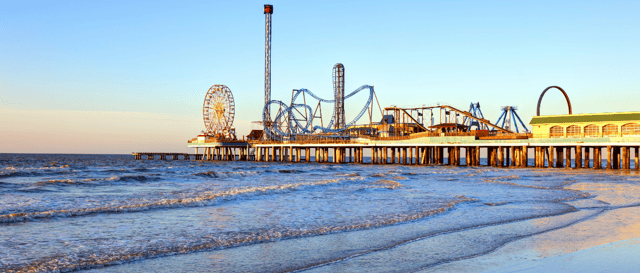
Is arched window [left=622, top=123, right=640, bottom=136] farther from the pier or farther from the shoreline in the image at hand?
the shoreline

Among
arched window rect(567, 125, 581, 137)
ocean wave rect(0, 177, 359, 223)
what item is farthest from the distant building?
ocean wave rect(0, 177, 359, 223)

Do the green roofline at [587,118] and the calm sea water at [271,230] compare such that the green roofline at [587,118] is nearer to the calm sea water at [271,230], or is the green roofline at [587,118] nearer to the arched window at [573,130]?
the arched window at [573,130]

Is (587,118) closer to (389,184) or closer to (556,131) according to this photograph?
(556,131)

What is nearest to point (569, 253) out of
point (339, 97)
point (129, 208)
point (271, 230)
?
point (271, 230)

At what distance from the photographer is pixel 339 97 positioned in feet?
298

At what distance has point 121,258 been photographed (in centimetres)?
847

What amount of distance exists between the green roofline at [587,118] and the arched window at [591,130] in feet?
1.88

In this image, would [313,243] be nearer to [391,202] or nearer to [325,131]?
[391,202]

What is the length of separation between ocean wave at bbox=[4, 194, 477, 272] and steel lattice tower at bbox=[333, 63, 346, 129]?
7724 cm

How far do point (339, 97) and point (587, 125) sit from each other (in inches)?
1872

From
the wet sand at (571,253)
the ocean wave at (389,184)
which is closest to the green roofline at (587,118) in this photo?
the ocean wave at (389,184)

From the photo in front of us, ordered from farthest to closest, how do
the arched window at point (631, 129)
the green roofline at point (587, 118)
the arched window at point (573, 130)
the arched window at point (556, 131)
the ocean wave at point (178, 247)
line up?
1. the arched window at point (556, 131)
2. the arched window at point (573, 130)
3. the green roofline at point (587, 118)
4. the arched window at point (631, 129)
5. the ocean wave at point (178, 247)

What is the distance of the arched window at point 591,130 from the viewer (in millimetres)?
48594

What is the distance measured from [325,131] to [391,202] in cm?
6876
